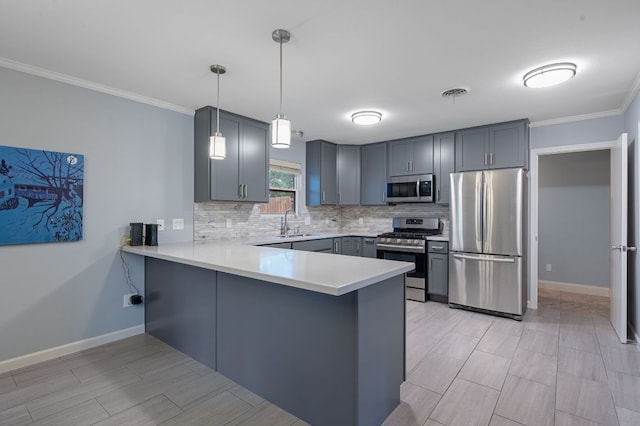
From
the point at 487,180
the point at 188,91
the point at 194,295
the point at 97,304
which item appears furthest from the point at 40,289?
the point at 487,180

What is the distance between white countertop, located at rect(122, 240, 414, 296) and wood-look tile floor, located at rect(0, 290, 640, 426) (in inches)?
34.1

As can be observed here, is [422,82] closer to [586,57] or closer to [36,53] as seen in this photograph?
[586,57]

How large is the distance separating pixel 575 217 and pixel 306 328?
5030 mm

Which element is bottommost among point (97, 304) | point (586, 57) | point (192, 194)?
point (97, 304)

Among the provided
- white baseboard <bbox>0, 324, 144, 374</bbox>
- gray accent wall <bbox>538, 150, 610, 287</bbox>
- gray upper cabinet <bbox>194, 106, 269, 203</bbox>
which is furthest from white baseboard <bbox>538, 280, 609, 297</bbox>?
white baseboard <bbox>0, 324, 144, 374</bbox>

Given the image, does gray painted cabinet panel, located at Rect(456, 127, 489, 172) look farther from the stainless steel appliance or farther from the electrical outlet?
the electrical outlet

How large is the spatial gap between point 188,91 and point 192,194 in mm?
1134

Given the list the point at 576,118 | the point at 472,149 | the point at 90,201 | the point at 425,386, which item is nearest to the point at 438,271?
the point at 472,149

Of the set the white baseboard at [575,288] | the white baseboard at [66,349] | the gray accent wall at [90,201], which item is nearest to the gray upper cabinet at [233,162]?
the gray accent wall at [90,201]

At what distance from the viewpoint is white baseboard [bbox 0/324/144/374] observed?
8.17 ft

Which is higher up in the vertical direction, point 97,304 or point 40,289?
point 40,289

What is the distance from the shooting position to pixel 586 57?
2.38 metres

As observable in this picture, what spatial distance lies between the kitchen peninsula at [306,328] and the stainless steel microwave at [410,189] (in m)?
2.77

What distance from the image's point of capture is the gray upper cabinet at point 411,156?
4.71 metres
